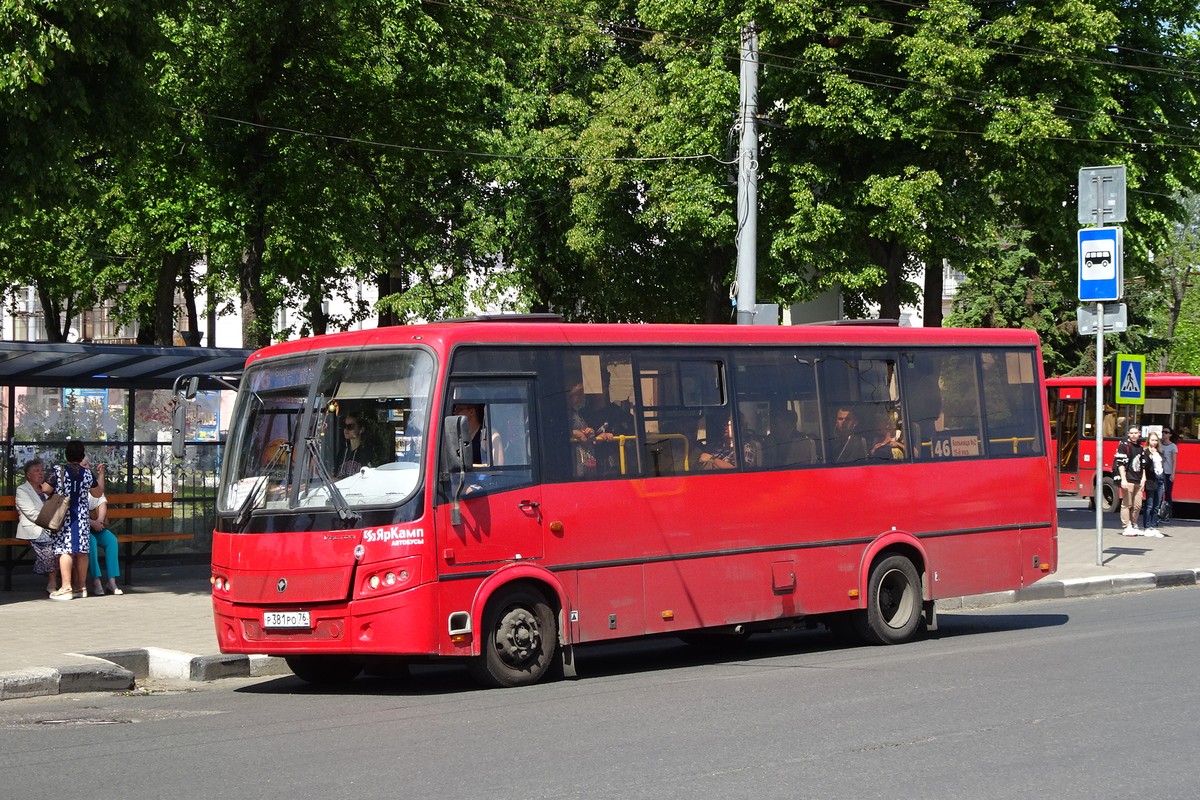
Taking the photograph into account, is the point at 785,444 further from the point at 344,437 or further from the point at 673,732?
→ the point at 673,732

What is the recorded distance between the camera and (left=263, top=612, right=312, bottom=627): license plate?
11.2 meters

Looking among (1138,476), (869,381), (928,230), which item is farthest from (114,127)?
(1138,476)

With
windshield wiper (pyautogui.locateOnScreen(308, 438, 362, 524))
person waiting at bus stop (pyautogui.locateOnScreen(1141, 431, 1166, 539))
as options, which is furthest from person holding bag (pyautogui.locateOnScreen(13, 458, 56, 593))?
person waiting at bus stop (pyautogui.locateOnScreen(1141, 431, 1166, 539))

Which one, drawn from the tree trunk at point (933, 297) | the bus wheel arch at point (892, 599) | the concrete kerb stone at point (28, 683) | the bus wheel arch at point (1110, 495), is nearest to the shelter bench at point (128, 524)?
the concrete kerb stone at point (28, 683)

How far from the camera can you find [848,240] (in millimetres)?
27938

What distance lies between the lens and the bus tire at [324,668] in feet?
40.1

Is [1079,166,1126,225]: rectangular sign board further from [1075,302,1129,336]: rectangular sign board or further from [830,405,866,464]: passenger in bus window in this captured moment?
[830,405,866,464]: passenger in bus window

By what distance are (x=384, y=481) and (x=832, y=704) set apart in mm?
3643

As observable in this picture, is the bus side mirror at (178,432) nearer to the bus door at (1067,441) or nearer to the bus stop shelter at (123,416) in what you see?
the bus stop shelter at (123,416)

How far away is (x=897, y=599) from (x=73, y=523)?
917 cm

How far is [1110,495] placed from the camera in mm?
38188

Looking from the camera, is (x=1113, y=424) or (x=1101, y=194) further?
(x=1113, y=424)

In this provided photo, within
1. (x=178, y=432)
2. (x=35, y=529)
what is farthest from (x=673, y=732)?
(x=35, y=529)

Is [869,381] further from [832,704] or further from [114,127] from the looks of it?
[114,127]
